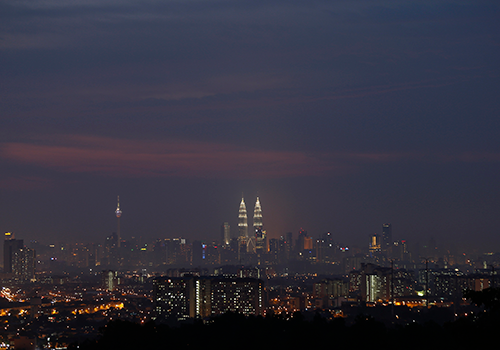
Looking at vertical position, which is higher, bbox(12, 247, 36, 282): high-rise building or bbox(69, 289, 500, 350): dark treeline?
bbox(69, 289, 500, 350): dark treeline

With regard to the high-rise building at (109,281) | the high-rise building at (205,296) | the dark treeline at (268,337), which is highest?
the dark treeline at (268,337)

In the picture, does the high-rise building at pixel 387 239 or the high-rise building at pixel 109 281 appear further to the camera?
the high-rise building at pixel 387 239

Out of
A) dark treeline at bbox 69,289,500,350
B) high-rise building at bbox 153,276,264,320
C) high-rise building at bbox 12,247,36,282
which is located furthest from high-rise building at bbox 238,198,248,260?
dark treeline at bbox 69,289,500,350

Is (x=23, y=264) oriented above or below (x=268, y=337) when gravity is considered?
below

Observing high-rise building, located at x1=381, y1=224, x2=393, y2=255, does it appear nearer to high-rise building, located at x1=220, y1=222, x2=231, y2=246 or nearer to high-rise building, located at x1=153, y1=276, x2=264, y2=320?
high-rise building, located at x1=220, y1=222, x2=231, y2=246

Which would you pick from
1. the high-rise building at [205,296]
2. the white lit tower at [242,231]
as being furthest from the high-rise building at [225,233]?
the high-rise building at [205,296]

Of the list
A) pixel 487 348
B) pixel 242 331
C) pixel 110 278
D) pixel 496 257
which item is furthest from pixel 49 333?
pixel 496 257

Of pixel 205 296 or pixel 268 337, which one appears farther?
pixel 205 296

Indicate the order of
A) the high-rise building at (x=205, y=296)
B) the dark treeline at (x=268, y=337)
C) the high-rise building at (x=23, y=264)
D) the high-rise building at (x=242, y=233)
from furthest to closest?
1. the high-rise building at (x=242, y=233)
2. the high-rise building at (x=23, y=264)
3. the high-rise building at (x=205, y=296)
4. the dark treeline at (x=268, y=337)

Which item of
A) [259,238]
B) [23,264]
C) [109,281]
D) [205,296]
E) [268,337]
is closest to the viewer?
[268,337]

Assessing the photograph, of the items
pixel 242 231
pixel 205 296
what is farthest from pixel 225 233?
pixel 205 296


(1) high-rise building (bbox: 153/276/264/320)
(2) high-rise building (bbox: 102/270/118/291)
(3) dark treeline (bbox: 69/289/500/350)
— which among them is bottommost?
(2) high-rise building (bbox: 102/270/118/291)

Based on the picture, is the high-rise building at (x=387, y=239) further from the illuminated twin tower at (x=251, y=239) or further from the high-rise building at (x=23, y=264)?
the high-rise building at (x=23, y=264)

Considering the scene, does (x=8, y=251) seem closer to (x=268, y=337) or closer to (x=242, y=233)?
(x=242, y=233)
